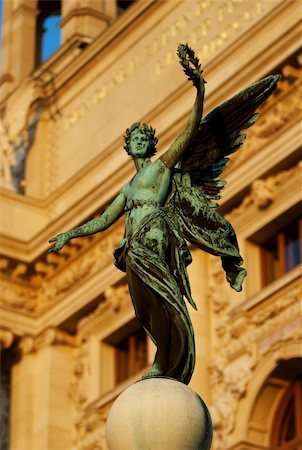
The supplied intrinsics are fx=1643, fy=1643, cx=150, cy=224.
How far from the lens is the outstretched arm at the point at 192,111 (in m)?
7.05

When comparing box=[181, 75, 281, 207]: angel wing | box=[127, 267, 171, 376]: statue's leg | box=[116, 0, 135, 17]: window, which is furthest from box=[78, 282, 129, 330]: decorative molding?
box=[127, 267, 171, 376]: statue's leg

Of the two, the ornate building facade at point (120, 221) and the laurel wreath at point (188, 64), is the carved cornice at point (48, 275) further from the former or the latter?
the laurel wreath at point (188, 64)

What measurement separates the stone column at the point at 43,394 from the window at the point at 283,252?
164 inches

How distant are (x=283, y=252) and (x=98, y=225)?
1270 centimetres

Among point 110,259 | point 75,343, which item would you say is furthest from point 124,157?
point 75,343

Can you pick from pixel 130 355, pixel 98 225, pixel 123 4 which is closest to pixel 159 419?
pixel 98 225

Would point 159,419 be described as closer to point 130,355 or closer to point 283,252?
point 283,252

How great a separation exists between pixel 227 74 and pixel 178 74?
8.49ft

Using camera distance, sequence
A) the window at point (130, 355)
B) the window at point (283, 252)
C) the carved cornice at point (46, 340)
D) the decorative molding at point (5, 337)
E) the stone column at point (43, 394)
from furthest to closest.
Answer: the decorative molding at point (5, 337), the carved cornice at point (46, 340), the stone column at point (43, 394), the window at point (130, 355), the window at point (283, 252)

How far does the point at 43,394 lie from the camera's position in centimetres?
2289

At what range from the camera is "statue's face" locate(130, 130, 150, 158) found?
7.42 m

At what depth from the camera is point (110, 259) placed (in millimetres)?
22359

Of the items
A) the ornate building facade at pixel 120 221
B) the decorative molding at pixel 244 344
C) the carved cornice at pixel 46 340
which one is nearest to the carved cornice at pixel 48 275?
the ornate building facade at pixel 120 221

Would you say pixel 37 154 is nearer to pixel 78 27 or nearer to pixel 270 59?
pixel 78 27
